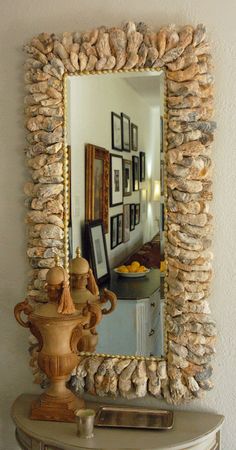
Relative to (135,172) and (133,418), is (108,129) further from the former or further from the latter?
(133,418)

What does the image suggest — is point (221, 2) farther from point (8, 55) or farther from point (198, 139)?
point (8, 55)

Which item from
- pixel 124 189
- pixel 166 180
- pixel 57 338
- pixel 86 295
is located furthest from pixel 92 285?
pixel 166 180

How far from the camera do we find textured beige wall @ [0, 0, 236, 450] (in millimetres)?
2016

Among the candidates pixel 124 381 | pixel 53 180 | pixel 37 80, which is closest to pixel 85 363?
pixel 124 381

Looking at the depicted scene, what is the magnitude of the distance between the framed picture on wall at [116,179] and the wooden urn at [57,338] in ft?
1.15

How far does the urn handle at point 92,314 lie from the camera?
6.44 feet

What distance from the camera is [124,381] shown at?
209 centimetres

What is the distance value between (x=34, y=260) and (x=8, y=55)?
0.81 meters

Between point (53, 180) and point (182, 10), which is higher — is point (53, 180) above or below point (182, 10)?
below

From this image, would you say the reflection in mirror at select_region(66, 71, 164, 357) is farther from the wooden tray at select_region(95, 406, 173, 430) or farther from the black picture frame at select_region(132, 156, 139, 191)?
the wooden tray at select_region(95, 406, 173, 430)

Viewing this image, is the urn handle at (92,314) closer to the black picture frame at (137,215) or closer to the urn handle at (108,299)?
the urn handle at (108,299)

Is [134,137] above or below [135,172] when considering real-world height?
above

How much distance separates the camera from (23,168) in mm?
2246

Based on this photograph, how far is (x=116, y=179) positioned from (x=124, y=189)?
5 centimetres
